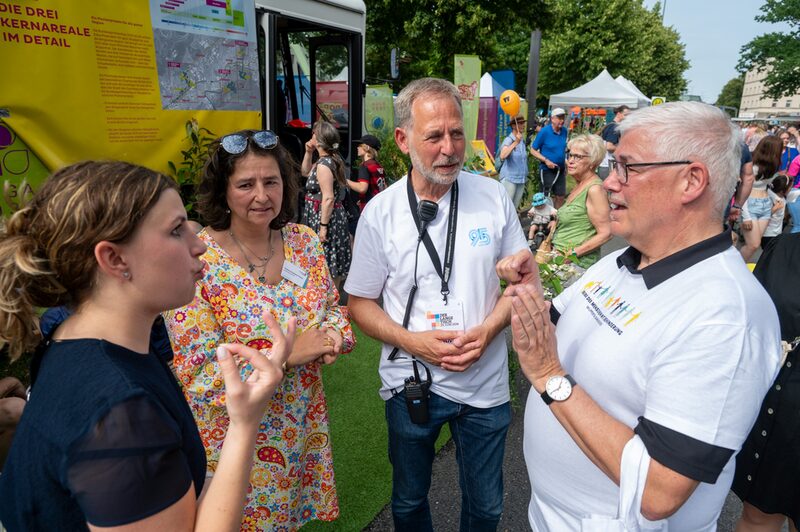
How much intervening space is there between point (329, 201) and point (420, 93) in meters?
3.18

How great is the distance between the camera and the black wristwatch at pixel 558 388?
132 cm

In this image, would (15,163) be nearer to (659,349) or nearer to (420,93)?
(420,93)

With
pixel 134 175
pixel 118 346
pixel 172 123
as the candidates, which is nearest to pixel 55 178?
pixel 134 175

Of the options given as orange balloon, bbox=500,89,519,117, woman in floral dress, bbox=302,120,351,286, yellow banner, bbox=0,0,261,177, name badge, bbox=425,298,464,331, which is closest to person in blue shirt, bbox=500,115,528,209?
orange balloon, bbox=500,89,519,117

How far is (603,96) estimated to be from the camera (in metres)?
20.8

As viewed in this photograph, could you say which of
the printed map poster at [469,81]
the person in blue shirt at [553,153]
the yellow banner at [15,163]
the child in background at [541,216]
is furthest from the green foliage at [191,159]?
the person in blue shirt at [553,153]

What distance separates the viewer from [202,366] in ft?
5.87

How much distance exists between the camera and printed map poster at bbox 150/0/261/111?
341cm

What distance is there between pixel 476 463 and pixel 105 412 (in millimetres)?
1558

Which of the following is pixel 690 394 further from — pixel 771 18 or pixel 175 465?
pixel 771 18

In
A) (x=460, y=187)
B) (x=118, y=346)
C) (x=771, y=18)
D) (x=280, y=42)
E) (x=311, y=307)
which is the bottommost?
(x=311, y=307)

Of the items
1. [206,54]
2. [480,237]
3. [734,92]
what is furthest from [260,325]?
[734,92]

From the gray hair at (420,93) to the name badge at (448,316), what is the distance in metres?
0.78

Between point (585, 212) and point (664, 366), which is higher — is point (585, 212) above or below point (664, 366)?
below
